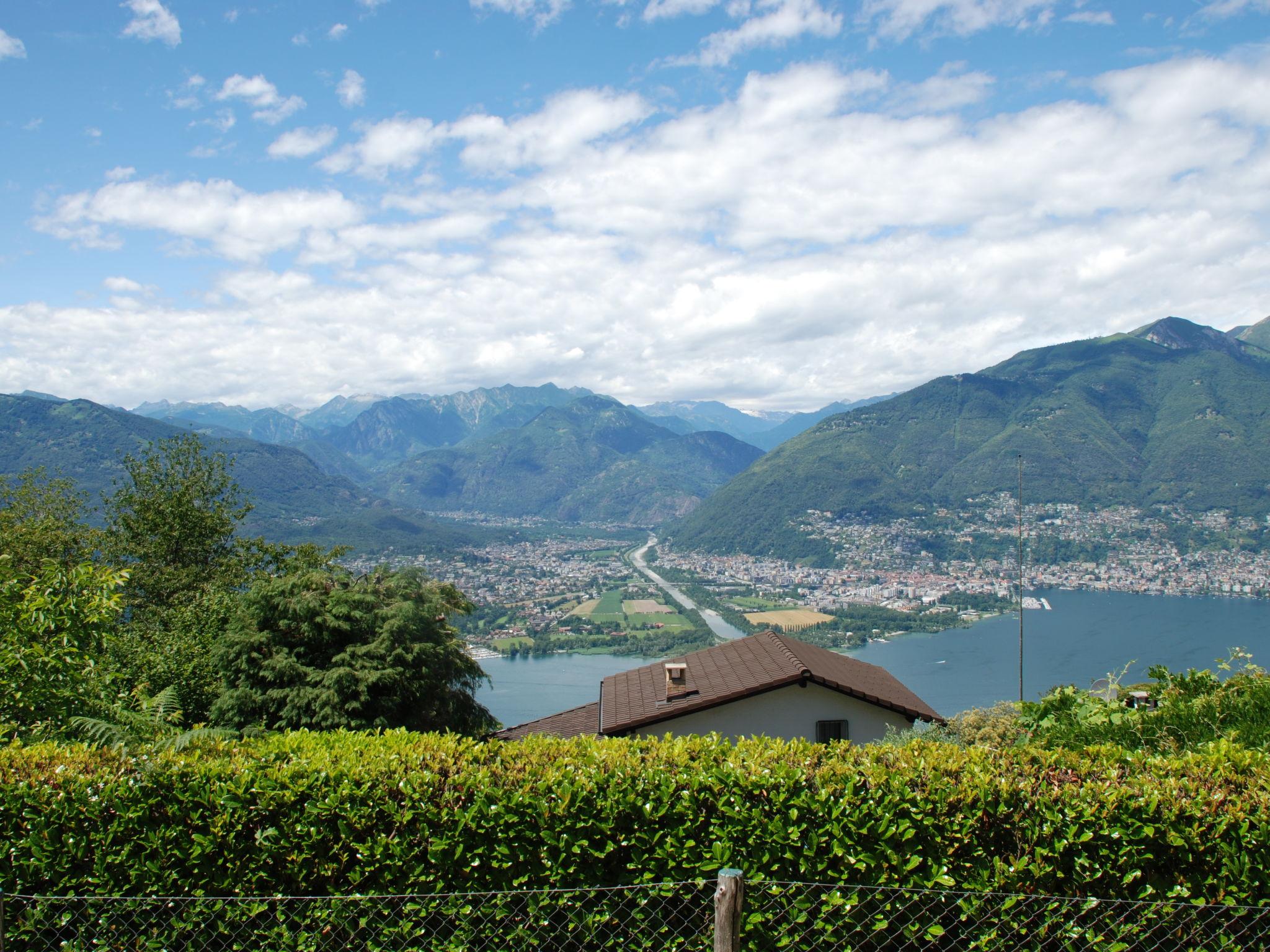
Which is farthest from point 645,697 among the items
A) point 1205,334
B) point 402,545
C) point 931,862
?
point 1205,334

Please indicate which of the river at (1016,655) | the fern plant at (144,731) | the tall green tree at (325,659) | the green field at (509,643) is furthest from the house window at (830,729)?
the green field at (509,643)

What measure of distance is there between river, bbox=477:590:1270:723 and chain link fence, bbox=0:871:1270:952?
31.0 metres

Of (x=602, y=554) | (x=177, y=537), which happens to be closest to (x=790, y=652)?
(x=177, y=537)

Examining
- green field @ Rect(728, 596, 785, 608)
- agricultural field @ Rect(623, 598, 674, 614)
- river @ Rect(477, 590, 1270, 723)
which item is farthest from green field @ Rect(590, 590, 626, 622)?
river @ Rect(477, 590, 1270, 723)

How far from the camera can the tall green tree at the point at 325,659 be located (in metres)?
10.9

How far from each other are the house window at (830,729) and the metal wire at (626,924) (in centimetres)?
794

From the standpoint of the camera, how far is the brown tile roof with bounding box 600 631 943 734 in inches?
480

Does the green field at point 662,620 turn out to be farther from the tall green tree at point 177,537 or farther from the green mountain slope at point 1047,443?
the green mountain slope at point 1047,443

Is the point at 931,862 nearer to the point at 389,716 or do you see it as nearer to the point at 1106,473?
the point at 389,716

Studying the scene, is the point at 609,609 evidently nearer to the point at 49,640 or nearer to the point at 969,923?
the point at 49,640

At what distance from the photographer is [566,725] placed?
1475 centimetres

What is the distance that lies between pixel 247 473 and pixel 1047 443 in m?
148

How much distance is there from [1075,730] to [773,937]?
4.11m

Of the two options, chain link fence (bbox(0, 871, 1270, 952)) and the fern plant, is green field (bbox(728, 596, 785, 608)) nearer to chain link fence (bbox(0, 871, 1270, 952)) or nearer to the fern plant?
the fern plant
